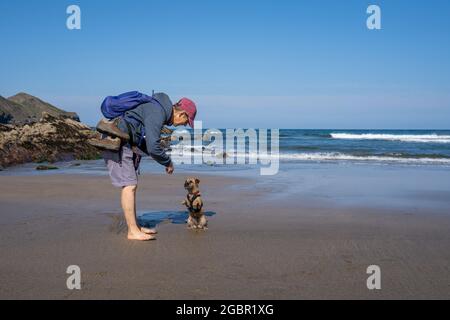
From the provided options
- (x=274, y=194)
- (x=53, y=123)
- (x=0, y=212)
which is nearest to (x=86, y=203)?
(x=0, y=212)

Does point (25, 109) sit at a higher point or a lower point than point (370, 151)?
higher

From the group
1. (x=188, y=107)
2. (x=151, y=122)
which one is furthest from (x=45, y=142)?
(x=151, y=122)

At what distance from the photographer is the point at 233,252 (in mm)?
4469

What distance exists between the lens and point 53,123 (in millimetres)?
17281

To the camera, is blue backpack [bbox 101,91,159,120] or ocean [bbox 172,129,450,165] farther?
ocean [bbox 172,129,450,165]

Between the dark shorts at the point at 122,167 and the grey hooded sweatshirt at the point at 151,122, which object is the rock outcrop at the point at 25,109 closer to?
the dark shorts at the point at 122,167

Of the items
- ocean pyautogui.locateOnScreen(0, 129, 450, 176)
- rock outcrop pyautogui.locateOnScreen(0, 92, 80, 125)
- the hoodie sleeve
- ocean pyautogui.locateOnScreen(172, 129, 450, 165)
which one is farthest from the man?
rock outcrop pyautogui.locateOnScreen(0, 92, 80, 125)

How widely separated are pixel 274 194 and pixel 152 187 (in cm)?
248

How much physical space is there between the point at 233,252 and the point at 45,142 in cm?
1304

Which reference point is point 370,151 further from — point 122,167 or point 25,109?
point 25,109

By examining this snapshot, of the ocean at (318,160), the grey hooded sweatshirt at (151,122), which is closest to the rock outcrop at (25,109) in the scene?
the ocean at (318,160)

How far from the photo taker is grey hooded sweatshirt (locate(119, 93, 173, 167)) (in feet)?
15.6

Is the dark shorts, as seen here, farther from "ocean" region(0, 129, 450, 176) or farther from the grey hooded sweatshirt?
"ocean" region(0, 129, 450, 176)
